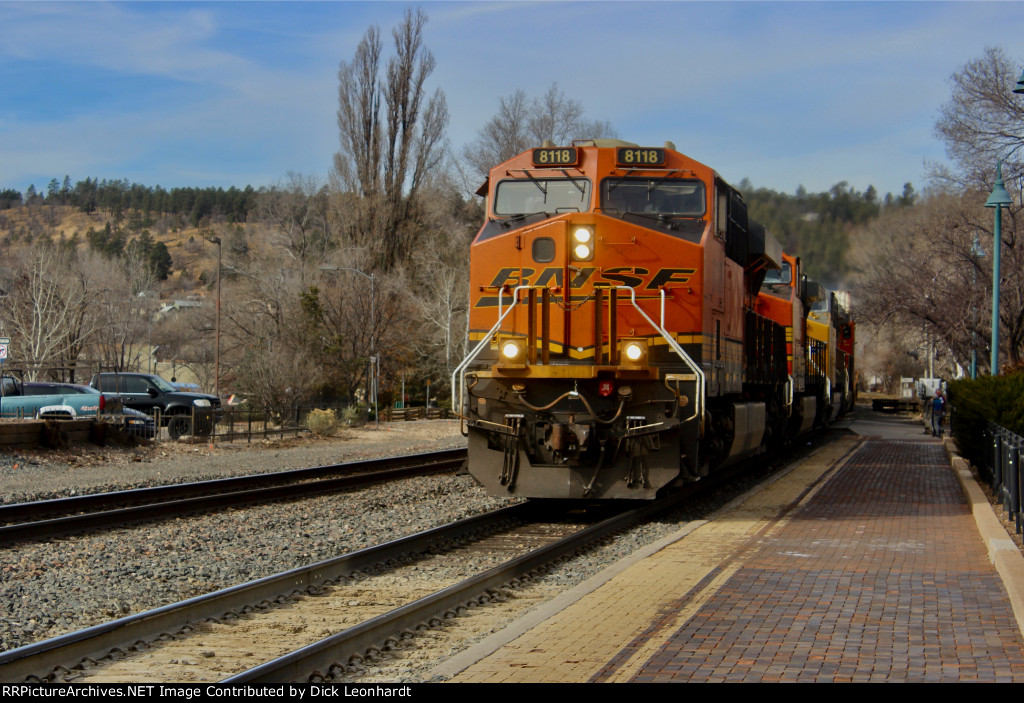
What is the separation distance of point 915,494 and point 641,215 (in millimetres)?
6404

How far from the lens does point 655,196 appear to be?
11797 millimetres

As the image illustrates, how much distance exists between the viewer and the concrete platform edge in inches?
272

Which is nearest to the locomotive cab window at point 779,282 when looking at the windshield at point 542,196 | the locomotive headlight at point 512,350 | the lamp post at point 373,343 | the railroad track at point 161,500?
the railroad track at point 161,500

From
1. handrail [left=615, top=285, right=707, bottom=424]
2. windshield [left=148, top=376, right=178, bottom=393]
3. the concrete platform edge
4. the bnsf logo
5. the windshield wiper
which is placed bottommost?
the concrete platform edge

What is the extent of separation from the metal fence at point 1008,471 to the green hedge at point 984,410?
425 mm

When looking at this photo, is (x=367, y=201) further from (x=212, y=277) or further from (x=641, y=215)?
(x=212, y=277)

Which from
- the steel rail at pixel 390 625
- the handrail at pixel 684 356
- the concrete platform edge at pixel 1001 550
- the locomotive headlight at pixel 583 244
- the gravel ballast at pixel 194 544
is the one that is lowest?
the gravel ballast at pixel 194 544

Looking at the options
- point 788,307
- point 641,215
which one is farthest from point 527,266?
point 788,307

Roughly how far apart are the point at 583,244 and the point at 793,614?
218 inches

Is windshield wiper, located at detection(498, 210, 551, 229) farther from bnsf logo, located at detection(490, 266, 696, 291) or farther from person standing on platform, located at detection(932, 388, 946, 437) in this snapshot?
person standing on platform, located at detection(932, 388, 946, 437)

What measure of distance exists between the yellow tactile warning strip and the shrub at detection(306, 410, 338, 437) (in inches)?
742

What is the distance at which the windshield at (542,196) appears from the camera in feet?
38.7

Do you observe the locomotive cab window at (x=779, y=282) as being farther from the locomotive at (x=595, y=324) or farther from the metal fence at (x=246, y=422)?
the metal fence at (x=246, y=422)

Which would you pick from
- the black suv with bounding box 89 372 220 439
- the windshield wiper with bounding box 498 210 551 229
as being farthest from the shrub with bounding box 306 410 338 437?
the windshield wiper with bounding box 498 210 551 229
